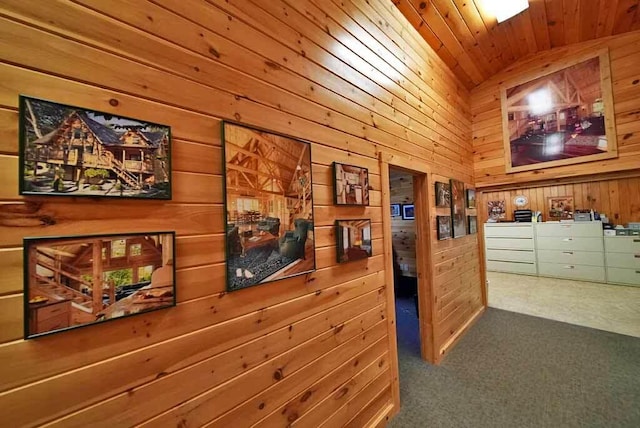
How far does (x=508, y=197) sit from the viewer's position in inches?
226

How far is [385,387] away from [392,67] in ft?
8.60

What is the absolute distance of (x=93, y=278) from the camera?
2.33 feet

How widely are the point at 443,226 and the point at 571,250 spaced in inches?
163

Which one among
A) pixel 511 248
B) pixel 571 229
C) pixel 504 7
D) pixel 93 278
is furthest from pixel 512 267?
pixel 93 278

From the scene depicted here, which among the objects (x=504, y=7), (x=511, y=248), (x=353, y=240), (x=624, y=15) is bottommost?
(x=511, y=248)

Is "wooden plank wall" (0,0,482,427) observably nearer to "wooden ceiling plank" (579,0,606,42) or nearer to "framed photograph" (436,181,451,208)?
"framed photograph" (436,181,451,208)

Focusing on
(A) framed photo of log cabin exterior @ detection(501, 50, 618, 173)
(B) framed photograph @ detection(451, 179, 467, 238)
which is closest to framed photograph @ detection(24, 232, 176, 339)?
(B) framed photograph @ detection(451, 179, 467, 238)

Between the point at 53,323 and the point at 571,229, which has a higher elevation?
the point at 53,323

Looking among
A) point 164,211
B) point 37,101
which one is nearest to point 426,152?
point 164,211

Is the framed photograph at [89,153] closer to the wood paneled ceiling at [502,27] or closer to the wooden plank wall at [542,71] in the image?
the wood paneled ceiling at [502,27]

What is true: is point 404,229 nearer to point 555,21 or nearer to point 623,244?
point 555,21

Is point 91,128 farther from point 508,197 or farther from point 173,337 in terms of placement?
point 508,197

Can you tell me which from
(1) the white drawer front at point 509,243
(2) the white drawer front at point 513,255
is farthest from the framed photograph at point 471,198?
(2) the white drawer front at point 513,255

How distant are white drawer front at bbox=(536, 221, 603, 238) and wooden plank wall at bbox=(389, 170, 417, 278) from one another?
9.58ft
